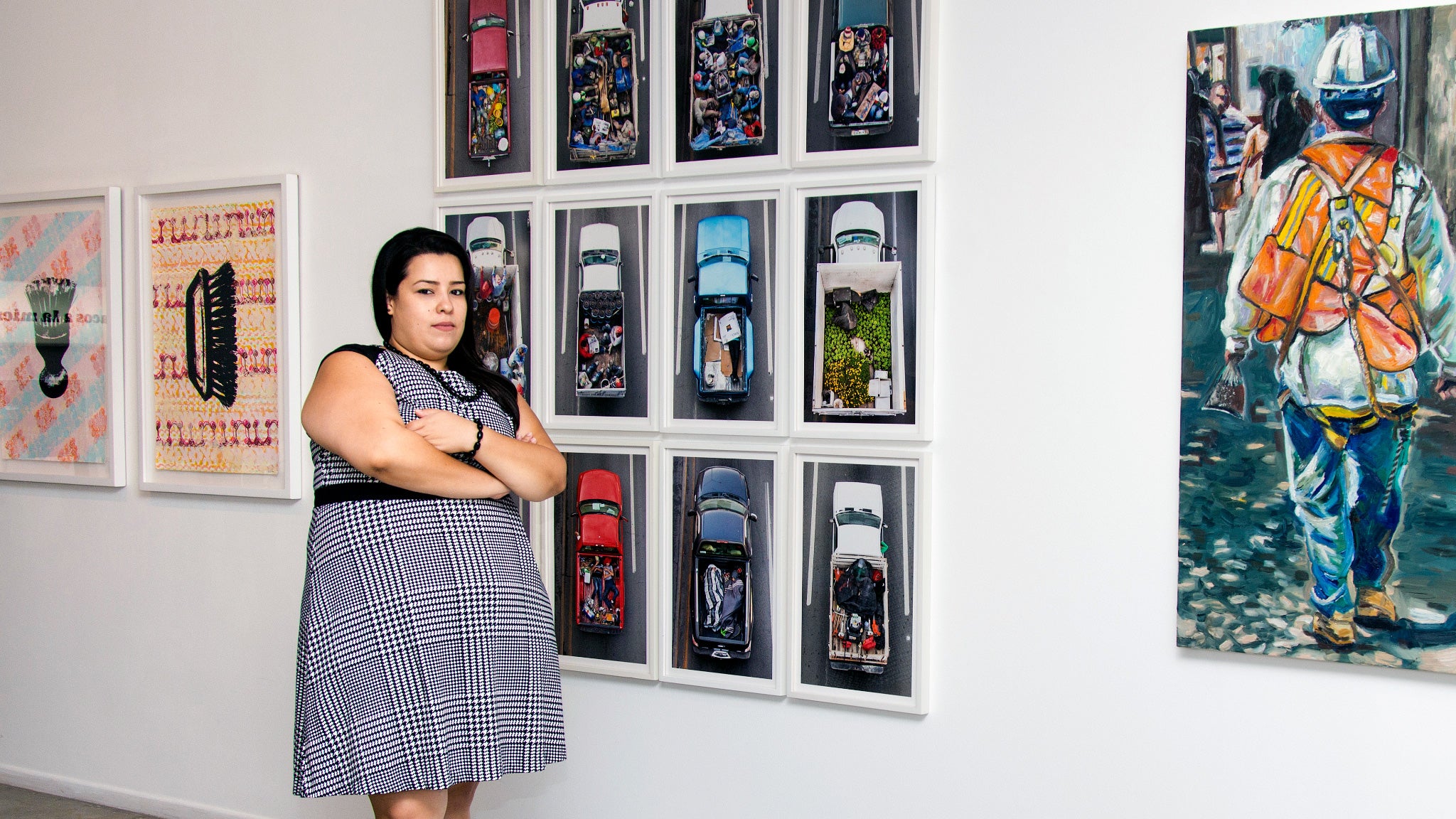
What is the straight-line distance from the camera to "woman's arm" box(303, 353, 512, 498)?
169 centimetres

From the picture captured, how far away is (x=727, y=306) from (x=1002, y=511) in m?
0.71

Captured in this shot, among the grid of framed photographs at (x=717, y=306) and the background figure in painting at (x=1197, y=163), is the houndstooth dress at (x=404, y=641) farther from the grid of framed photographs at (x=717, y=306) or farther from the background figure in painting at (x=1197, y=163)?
the background figure in painting at (x=1197, y=163)

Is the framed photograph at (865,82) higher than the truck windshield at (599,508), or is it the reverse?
the framed photograph at (865,82)

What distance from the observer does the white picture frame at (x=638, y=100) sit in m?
2.20

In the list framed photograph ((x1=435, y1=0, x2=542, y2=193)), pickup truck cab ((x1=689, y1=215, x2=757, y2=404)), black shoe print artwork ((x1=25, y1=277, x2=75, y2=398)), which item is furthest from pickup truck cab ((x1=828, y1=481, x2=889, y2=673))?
black shoe print artwork ((x1=25, y1=277, x2=75, y2=398))

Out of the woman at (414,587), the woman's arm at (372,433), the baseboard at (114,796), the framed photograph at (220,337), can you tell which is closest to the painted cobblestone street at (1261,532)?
the woman at (414,587)

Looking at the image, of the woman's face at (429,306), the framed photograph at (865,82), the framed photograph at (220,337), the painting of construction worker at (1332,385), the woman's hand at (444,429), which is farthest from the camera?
the framed photograph at (220,337)

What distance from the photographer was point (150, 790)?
2.77 metres

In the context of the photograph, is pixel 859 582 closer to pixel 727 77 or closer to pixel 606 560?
pixel 606 560

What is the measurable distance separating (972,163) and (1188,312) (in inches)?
19.6

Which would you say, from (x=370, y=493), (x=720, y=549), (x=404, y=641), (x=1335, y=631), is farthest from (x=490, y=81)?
(x=1335, y=631)

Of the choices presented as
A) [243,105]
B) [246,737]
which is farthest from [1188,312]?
[246,737]

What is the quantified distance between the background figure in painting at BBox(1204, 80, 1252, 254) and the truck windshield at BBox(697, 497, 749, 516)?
1.05 m

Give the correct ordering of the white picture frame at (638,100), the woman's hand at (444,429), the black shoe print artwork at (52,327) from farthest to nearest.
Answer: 1. the black shoe print artwork at (52,327)
2. the white picture frame at (638,100)
3. the woman's hand at (444,429)
